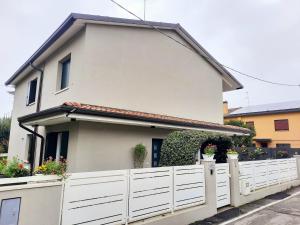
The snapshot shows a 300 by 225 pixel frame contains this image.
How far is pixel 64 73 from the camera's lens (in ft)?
39.0

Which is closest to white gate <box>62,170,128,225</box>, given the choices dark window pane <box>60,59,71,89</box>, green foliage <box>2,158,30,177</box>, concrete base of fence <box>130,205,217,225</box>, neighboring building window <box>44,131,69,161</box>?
concrete base of fence <box>130,205,217,225</box>

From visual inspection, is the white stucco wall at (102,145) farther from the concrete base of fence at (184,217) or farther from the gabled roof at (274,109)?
the gabled roof at (274,109)

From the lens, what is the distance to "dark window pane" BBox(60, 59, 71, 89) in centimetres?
1155

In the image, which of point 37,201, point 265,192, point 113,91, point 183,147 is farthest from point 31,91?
point 265,192

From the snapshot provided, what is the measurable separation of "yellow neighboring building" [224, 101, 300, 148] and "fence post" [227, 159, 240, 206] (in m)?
23.0

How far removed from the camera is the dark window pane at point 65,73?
1155 cm

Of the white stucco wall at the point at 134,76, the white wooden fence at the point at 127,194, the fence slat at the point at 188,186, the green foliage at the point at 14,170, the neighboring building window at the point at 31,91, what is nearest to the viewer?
the green foliage at the point at 14,170

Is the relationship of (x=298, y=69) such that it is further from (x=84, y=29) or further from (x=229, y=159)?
(x=84, y=29)

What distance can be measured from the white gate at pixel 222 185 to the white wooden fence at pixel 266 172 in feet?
3.11

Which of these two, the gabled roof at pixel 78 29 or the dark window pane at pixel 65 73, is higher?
the gabled roof at pixel 78 29

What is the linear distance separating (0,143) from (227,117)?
2872 cm

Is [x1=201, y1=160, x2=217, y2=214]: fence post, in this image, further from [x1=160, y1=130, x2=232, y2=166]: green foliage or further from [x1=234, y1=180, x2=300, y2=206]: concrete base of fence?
[x1=234, y1=180, x2=300, y2=206]: concrete base of fence

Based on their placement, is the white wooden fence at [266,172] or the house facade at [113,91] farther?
the white wooden fence at [266,172]

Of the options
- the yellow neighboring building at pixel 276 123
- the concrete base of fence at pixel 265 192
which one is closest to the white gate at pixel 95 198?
the concrete base of fence at pixel 265 192
